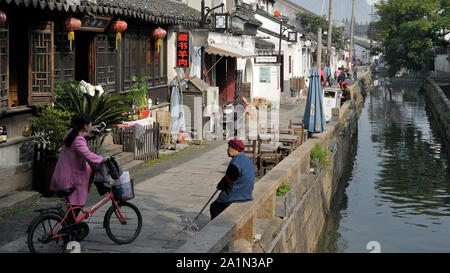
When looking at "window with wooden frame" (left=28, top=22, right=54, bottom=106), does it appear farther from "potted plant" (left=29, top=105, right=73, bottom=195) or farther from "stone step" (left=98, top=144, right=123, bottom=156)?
"stone step" (left=98, top=144, right=123, bottom=156)

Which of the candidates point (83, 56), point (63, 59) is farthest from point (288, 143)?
point (63, 59)

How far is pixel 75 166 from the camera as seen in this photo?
7750 mm

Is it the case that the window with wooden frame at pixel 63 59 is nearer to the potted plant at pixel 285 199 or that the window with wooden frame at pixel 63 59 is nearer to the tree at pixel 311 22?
the potted plant at pixel 285 199

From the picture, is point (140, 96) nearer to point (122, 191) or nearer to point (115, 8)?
point (115, 8)

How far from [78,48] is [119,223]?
296 inches

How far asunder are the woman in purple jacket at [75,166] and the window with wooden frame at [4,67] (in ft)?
10.9

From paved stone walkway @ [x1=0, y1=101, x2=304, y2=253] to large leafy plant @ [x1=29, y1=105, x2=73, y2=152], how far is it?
4.13 ft

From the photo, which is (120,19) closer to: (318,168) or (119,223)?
(318,168)

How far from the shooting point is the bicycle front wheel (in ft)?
26.9

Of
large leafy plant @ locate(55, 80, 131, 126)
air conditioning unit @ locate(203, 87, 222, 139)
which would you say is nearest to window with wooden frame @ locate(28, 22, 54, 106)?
large leafy plant @ locate(55, 80, 131, 126)

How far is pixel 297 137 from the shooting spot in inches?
680

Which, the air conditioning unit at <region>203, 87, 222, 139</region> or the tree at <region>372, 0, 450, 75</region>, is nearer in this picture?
the air conditioning unit at <region>203, 87, 222, 139</region>

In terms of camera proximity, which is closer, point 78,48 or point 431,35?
point 78,48
